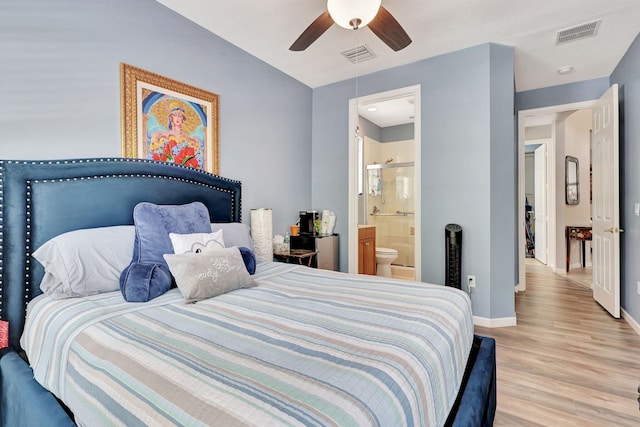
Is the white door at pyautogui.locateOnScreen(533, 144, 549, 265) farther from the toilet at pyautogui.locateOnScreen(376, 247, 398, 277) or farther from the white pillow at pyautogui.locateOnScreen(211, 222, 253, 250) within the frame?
the white pillow at pyautogui.locateOnScreen(211, 222, 253, 250)

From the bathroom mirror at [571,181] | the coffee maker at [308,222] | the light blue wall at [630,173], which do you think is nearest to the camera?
the light blue wall at [630,173]

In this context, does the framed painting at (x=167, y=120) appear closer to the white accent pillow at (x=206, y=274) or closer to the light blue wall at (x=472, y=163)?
the white accent pillow at (x=206, y=274)

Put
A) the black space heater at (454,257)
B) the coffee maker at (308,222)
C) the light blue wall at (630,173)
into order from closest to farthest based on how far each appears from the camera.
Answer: the light blue wall at (630,173) < the black space heater at (454,257) < the coffee maker at (308,222)

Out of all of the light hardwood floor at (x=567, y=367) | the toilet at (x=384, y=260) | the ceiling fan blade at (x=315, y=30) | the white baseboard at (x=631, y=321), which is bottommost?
the light hardwood floor at (x=567, y=367)

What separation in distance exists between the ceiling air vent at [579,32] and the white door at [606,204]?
68cm

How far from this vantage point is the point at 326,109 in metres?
4.11

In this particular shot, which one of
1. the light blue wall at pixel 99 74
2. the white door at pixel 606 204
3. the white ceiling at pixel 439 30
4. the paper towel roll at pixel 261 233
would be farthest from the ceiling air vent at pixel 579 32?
the paper towel roll at pixel 261 233

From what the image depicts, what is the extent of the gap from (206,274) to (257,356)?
799 millimetres

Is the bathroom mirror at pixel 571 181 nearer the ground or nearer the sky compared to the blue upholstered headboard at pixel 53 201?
nearer the sky

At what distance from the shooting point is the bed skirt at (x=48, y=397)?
44.7 inches

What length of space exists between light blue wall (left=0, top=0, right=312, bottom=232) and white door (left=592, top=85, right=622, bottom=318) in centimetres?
355

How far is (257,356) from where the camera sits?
0.96 metres

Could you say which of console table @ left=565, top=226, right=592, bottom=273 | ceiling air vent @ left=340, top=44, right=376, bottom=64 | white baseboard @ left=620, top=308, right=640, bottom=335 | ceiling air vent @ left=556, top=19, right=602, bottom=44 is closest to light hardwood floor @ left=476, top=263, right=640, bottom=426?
white baseboard @ left=620, top=308, right=640, bottom=335

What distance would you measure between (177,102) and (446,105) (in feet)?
8.48
